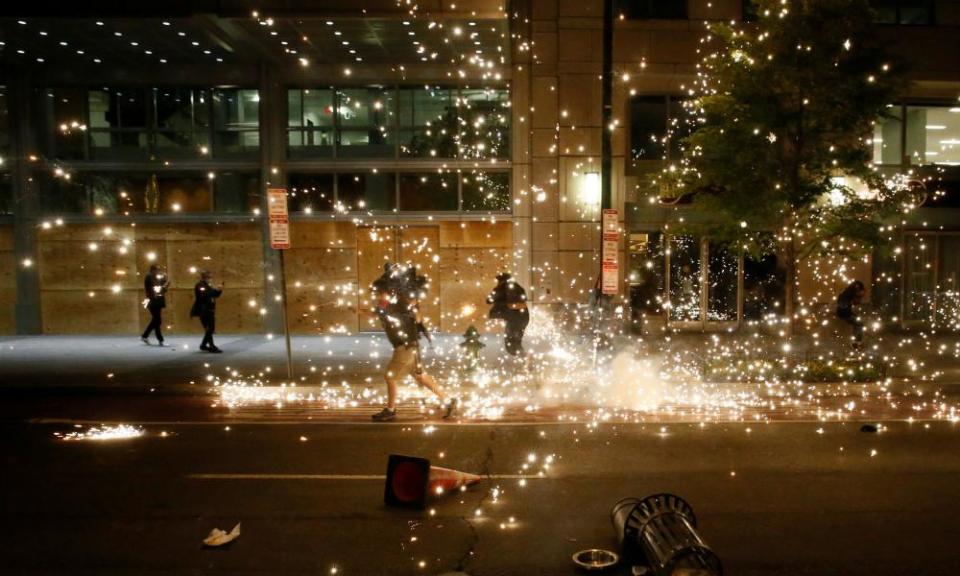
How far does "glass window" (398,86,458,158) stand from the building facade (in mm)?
39

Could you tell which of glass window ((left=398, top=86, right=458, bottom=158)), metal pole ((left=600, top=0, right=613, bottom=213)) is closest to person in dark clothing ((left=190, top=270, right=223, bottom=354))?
glass window ((left=398, top=86, right=458, bottom=158))

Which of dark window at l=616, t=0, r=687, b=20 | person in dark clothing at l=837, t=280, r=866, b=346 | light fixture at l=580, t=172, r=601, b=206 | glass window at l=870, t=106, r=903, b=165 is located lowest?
person in dark clothing at l=837, t=280, r=866, b=346

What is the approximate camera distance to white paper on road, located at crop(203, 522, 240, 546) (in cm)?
539

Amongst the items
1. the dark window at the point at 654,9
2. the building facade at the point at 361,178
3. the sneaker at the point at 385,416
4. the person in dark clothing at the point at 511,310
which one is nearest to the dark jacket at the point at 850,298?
the building facade at the point at 361,178

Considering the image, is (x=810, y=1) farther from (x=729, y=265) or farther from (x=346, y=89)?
(x=346, y=89)

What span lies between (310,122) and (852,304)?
1226 cm

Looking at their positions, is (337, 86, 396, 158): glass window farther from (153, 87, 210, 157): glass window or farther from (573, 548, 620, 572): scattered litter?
(573, 548, 620, 572): scattered litter

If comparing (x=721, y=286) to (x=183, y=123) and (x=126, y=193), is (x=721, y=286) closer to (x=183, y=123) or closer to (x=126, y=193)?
(x=183, y=123)

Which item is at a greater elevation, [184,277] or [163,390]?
[184,277]

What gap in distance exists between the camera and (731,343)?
52.4 ft

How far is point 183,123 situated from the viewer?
1753 cm

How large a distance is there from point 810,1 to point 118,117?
1472cm

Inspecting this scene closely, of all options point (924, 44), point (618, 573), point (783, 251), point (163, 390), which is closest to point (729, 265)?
point (783, 251)

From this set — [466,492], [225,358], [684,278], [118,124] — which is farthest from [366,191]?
[466,492]
